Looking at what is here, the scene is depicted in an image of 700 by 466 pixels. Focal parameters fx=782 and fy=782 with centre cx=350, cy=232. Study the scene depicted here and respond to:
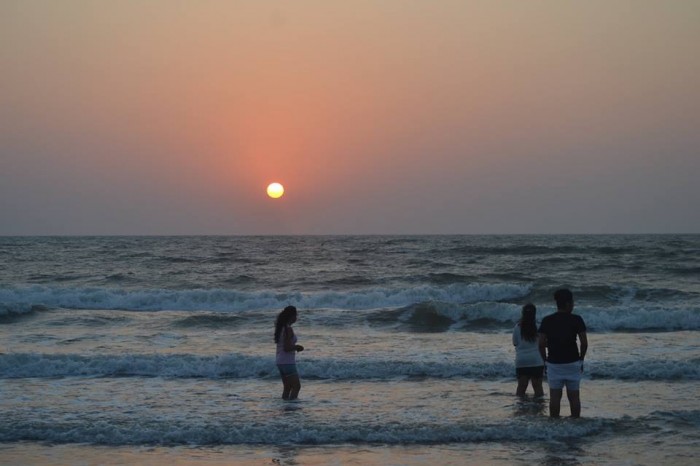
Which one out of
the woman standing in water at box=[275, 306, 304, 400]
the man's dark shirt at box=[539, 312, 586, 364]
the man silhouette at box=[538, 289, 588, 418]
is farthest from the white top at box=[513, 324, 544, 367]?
the woman standing in water at box=[275, 306, 304, 400]

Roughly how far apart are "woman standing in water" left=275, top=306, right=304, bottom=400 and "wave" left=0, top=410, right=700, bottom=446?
186 cm

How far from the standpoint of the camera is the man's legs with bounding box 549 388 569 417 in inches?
406

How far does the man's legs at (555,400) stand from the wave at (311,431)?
0.14m

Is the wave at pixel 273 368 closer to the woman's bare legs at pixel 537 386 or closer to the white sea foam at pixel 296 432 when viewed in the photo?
the woman's bare legs at pixel 537 386

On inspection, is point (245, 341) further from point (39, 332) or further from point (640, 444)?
point (640, 444)

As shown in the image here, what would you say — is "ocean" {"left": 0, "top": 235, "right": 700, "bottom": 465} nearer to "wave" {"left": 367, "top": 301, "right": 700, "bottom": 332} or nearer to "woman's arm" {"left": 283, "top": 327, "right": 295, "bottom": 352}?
"wave" {"left": 367, "top": 301, "right": 700, "bottom": 332}

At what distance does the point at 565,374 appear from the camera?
9.94 meters

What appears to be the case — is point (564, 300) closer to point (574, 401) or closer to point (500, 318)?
point (574, 401)

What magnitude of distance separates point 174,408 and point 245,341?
309 inches

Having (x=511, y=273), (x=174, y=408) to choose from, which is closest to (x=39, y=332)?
(x=174, y=408)

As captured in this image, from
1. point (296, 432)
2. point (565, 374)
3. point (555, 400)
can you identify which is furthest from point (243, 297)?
point (565, 374)

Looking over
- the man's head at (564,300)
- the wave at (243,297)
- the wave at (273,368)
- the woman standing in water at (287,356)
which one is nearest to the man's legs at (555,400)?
the man's head at (564,300)

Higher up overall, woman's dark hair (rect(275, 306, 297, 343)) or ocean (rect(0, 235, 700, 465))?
woman's dark hair (rect(275, 306, 297, 343))

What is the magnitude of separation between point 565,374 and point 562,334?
57 centimetres
